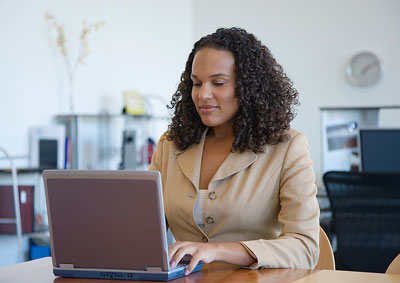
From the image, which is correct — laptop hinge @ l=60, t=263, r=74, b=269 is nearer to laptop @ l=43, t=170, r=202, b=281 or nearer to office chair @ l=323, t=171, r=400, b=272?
laptop @ l=43, t=170, r=202, b=281

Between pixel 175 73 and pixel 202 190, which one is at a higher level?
pixel 175 73

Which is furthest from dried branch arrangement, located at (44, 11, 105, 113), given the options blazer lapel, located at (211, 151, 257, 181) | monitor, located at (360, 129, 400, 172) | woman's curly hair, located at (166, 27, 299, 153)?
blazer lapel, located at (211, 151, 257, 181)

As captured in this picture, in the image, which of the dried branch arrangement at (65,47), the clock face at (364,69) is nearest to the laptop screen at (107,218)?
the dried branch arrangement at (65,47)

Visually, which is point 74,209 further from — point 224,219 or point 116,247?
point 224,219

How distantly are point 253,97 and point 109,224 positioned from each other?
2.36 ft

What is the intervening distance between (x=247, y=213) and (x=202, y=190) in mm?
159

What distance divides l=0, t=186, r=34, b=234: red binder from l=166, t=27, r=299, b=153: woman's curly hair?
2.21m

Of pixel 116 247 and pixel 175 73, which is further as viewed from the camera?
pixel 175 73

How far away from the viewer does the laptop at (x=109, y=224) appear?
4.25 feet

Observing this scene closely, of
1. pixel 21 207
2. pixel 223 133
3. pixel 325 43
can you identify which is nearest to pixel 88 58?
pixel 21 207

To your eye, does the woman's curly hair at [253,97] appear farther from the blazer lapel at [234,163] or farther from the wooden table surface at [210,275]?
the wooden table surface at [210,275]

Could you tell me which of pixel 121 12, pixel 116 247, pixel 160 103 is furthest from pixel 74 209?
pixel 160 103

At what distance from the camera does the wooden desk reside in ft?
4.48

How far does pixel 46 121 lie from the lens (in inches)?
179
